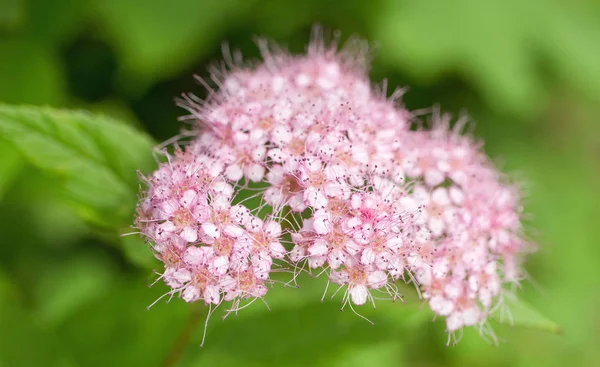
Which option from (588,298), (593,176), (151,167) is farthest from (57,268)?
(593,176)

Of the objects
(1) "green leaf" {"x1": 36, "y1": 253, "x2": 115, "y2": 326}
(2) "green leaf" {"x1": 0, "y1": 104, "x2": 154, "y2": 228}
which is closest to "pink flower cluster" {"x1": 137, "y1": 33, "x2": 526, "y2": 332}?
(2) "green leaf" {"x1": 0, "y1": 104, "x2": 154, "y2": 228}

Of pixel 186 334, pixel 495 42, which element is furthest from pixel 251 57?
pixel 186 334

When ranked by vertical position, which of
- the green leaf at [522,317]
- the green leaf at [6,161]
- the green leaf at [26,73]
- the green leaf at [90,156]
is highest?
the green leaf at [90,156]

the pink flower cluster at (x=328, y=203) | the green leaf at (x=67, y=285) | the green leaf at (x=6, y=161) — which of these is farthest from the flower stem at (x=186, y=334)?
the green leaf at (x=67, y=285)

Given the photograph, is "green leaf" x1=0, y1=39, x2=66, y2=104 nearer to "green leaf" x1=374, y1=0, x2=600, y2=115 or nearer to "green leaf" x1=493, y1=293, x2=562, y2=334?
Result: "green leaf" x1=374, y1=0, x2=600, y2=115

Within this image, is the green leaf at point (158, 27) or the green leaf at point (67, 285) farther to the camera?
the green leaf at point (67, 285)

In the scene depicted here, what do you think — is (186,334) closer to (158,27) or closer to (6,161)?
(6,161)

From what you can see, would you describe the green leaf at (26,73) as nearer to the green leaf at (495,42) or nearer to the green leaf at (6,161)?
the green leaf at (6,161)
